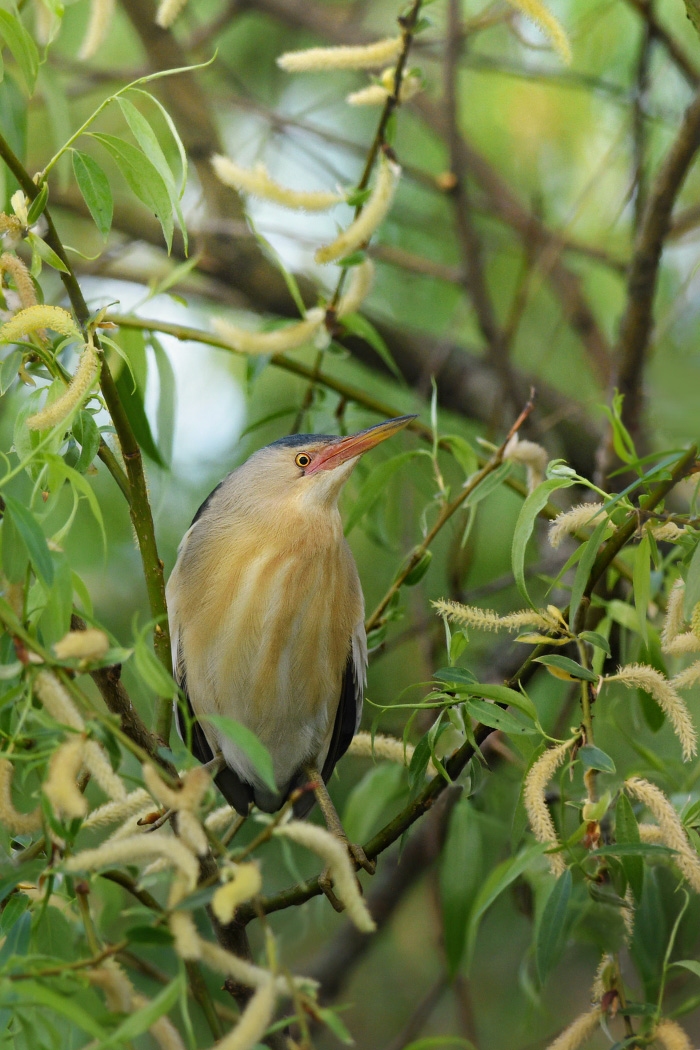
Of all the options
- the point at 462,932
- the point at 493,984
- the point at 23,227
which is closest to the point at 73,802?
the point at 23,227

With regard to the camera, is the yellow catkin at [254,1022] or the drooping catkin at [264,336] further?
the drooping catkin at [264,336]

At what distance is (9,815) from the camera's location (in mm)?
1271

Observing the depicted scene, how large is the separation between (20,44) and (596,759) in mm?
1172

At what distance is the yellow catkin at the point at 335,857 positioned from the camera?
3.46 feet

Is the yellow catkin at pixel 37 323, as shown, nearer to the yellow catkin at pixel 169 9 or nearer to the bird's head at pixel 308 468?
the yellow catkin at pixel 169 9

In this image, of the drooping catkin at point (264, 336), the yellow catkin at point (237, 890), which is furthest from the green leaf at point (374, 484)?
the yellow catkin at point (237, 890)

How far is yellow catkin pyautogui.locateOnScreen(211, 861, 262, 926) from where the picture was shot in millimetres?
970

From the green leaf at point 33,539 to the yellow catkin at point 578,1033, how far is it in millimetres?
909

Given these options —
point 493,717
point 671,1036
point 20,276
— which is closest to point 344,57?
point 20,276

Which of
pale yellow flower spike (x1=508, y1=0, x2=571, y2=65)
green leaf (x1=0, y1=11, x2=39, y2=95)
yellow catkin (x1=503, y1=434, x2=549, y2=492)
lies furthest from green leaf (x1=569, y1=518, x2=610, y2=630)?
green leaf (x1=0, y1=11, x2=39, y2=95)

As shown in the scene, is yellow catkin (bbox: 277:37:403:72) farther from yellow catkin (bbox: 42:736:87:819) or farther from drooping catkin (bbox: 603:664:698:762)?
yellow catkin (bbox: 42:736:87:819)

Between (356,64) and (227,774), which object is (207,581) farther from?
(356,64)

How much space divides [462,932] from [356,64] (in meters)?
1.50

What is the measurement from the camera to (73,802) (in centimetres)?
99
